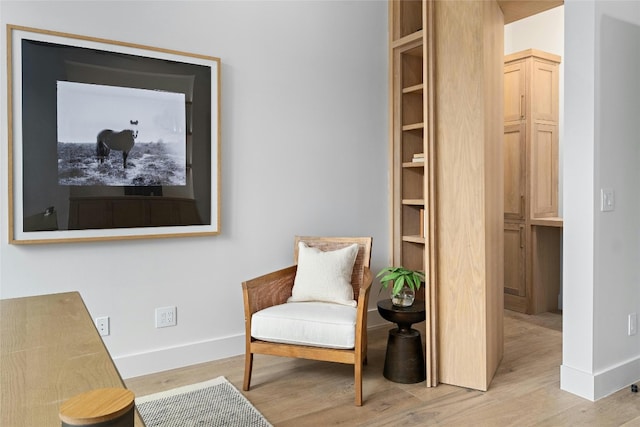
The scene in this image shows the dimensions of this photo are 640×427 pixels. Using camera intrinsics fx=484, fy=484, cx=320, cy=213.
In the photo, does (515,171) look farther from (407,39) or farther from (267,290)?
(267,290)

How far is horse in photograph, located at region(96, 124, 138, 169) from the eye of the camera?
265 cm

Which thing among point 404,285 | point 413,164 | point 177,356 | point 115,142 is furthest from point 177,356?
point 413,164

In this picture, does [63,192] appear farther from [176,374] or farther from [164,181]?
[176,374]

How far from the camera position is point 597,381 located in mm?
2451

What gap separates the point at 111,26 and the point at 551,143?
3.54 meters

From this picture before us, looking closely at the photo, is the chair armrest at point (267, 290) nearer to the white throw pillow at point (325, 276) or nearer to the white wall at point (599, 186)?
the white throw pillow at point (325, 276)

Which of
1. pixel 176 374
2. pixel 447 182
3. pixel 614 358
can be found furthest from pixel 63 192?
pixel 614 358

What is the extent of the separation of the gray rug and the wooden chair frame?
6.4 inches

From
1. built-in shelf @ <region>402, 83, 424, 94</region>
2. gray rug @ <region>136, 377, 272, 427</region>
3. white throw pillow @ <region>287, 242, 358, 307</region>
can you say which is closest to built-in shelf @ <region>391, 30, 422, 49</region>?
built-in shelf @ <region>402, 83, 424, 94</region>

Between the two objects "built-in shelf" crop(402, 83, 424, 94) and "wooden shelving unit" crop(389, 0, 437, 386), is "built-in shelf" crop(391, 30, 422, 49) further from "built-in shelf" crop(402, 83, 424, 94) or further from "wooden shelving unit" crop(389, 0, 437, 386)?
"built-in shelf" crop(402, 83, 424, 94)

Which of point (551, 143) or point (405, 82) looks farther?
point (551, 143)

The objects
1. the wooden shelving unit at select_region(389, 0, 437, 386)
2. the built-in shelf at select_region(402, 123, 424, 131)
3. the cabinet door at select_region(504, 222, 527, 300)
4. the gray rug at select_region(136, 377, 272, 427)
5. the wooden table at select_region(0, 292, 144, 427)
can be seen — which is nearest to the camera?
the wooden table at select_region(0, 292, 144, 427)

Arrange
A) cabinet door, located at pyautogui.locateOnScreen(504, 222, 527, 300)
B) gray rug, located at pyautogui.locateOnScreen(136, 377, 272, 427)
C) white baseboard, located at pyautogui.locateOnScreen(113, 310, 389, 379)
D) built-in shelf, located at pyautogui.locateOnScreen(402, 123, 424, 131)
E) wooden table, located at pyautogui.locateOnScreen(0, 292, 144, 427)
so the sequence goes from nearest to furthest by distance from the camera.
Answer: wooden table, located at pyautogui.locateOnScreen(0, 292, 144, 427) < gray rug, located at pyautogui.locateOnScreen(136, 377, 272, 427) < white baseboard, located at pyautogui.locateOnScreen(113, 310, 389, 379) < built-in shelf, located at pyautogui.locateOnScreen(402, 123, 424, 131) < cabinet door, located at pyautogui.locateOnScreen(504, 222, 527, 300)

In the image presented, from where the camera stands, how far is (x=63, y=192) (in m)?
2.56
